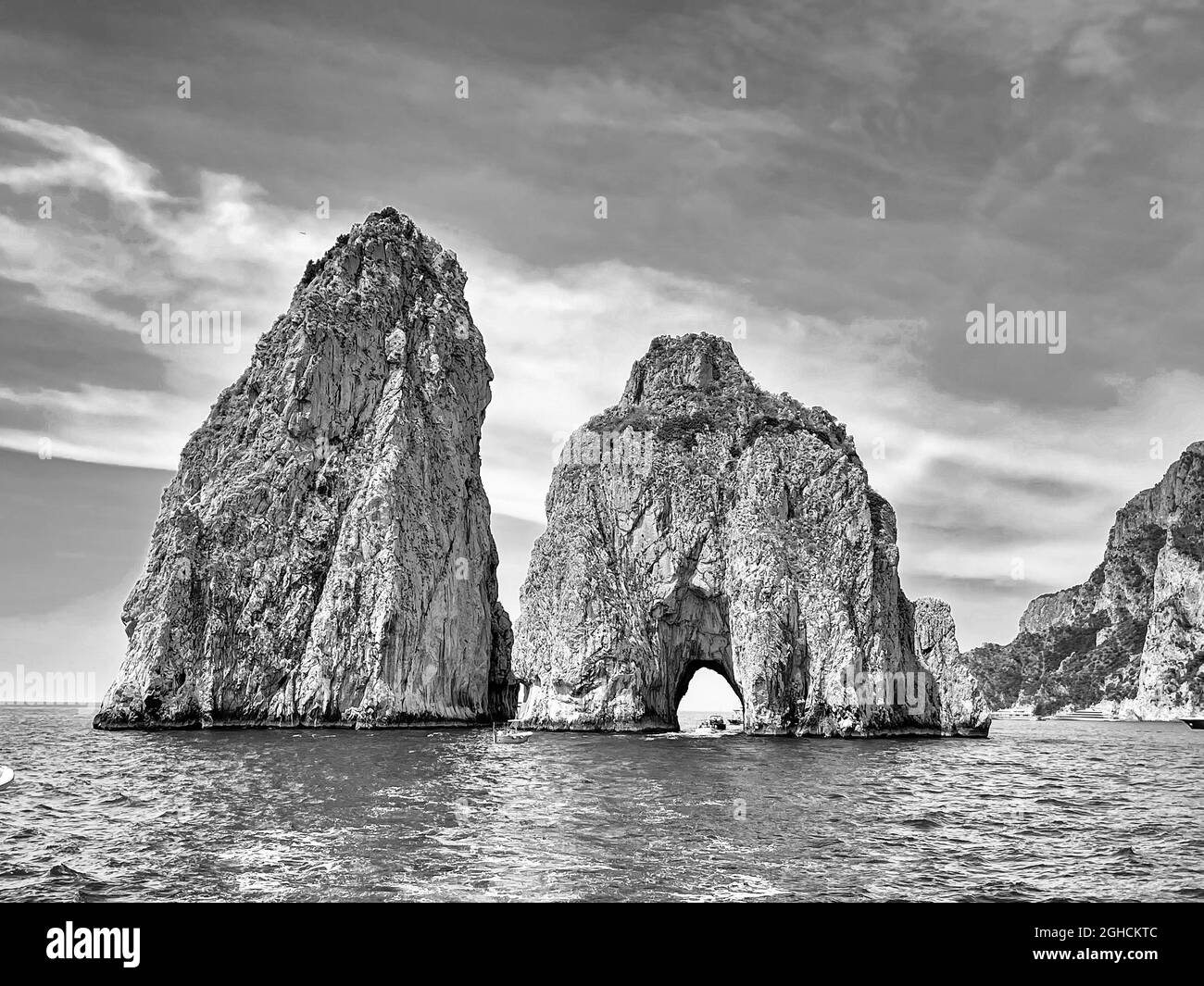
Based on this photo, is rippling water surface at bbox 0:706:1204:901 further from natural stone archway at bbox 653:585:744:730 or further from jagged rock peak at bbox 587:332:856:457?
jagged rock peak at bbox 587:332:856:457

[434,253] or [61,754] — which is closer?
[61,754]

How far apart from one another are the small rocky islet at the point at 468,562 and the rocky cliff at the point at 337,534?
268 millimetres

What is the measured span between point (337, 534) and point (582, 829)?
78.3m

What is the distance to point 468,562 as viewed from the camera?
105938 mm

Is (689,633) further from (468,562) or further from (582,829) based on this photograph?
(582,829)

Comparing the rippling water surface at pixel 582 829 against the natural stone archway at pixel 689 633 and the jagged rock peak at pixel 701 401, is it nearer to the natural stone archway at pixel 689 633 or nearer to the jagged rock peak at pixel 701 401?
the natural stone archway at pixel 689 633

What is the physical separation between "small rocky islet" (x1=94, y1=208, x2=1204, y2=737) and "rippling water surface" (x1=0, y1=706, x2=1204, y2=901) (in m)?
32.8

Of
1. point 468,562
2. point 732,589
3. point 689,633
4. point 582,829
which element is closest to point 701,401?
point 732,589

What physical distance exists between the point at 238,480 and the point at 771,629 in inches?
2311

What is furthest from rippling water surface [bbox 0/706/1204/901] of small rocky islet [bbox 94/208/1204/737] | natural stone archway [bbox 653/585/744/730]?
natural stone archway [bbox 653/585/744/730]

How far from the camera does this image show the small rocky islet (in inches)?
3494
